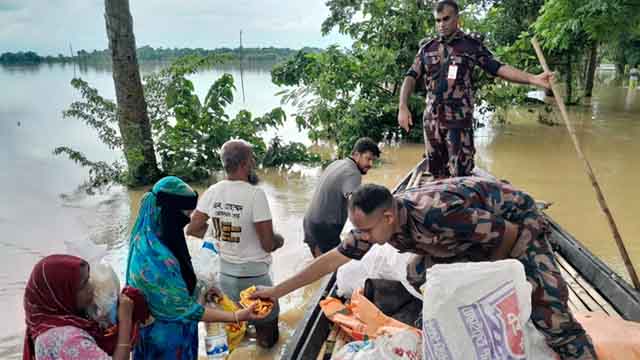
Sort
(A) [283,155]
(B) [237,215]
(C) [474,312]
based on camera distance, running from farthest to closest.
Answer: (A) [283,155] → (B) [237,215] → (C) [474,312]

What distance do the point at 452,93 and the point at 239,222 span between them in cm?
191

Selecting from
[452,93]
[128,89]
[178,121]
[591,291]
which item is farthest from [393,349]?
[178,121]

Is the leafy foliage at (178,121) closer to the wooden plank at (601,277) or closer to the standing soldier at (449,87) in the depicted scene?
the standing soldier at (449,87)

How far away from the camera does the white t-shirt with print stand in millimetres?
2627

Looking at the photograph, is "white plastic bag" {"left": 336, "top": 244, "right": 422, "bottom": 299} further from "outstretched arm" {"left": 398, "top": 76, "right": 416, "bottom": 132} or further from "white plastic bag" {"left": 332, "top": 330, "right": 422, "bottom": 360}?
"outstretched arm" {"left": 398, "top": 76, "right": 416, "bottom": 132}

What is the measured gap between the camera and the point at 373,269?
2.71m

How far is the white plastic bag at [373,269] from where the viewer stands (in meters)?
2.60

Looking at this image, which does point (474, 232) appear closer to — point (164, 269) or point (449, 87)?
point (164, 269)

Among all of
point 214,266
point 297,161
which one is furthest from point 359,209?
point 297,161

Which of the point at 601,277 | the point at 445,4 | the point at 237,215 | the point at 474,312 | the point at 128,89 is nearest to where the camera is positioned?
the point at 474,312

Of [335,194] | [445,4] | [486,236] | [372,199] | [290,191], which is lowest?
[290,191]

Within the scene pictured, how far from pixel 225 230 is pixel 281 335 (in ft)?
4.15

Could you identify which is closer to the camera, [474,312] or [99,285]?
[474,312]

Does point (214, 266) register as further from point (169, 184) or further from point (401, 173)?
point (401, 173)
